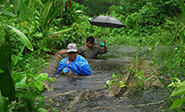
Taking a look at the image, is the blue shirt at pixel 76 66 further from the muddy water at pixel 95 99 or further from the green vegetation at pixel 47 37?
the green vegetation at pixel 47 37

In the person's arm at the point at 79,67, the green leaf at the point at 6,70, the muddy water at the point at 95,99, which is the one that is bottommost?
the muddy water at the point at 95,99

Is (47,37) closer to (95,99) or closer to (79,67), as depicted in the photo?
(79,67)

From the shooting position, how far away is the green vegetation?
193 cm

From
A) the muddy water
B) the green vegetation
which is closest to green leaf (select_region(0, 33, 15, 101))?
the green vegetation

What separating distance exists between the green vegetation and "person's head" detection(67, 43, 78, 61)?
0.65 metres

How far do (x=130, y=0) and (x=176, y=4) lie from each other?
6.31 metres

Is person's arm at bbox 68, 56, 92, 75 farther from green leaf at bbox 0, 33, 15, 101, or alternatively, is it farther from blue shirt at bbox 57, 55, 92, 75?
green leaf at bbox 0, 33, 15, 101

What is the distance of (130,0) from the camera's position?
21.3 meters

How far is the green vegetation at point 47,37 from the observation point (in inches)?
76.0

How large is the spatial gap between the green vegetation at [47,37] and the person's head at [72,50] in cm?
65

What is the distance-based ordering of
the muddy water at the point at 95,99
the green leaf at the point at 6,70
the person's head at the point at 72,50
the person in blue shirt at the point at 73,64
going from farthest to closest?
the person in blue shirt at the point at 73,64, the person's head at the point at 72,50, the muddy water at the point at 95,99, the green leaf at the point at 6,70

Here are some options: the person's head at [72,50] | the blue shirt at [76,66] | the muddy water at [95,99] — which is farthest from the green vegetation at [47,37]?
the person's head at [72,50]

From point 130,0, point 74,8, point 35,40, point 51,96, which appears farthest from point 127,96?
point 130,0

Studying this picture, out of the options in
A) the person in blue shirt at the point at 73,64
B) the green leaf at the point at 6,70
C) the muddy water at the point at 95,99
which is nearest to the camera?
the green leaf at the point at 6,70
